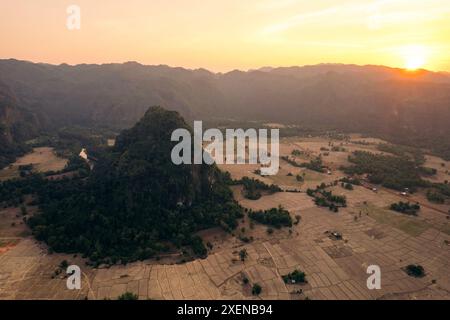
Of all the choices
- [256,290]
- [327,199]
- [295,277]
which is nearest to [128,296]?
[256,290]

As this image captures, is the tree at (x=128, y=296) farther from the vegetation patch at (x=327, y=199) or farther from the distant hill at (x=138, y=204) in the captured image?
the vegetation patch at (x=327, y=199)

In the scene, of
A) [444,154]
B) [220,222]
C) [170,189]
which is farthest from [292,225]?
[444,154]

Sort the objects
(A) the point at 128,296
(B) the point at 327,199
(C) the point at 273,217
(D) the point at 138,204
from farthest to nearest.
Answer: (B) the point at 327,199 < (C) the point at 273,217 < (D) the point at 138,204 < (A) the point at 128,296

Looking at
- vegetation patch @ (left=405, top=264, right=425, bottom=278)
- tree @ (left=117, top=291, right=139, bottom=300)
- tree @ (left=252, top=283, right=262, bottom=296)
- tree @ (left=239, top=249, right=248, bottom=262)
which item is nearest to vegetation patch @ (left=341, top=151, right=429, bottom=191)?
vegetation patch @ (left=405, top=264, right=425, bottom=278)

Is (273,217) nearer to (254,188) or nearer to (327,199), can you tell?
(254,188)

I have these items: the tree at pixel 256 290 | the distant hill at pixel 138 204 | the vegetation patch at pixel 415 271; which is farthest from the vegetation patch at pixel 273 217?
the vegetation patch at pixel 415 271

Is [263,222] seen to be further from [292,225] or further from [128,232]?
[128,232]

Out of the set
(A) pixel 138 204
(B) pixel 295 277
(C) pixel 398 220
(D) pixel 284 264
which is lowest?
(B) pixel 295 277
